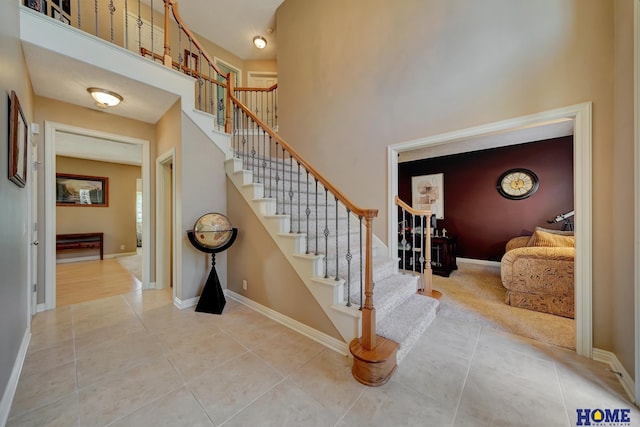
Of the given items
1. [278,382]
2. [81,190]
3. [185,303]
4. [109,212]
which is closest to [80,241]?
[109,212]

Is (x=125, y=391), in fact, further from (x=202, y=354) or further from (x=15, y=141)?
(x=15, y=141)

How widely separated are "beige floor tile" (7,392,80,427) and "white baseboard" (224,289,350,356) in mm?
1513

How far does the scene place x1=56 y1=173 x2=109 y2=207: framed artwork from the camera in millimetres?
5543

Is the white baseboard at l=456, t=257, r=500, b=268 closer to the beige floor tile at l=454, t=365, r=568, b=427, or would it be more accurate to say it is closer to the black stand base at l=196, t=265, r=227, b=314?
the beige floor tile at l=454, t=365, r=568, b=427

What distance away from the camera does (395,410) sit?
4.57ft

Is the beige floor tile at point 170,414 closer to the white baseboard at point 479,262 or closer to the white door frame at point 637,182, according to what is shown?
the white door frame at point 637,182

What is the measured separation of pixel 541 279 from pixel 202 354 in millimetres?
3740

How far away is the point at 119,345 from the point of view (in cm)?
204

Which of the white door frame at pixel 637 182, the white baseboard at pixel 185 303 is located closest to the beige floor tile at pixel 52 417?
the white baseboard at pixel 185 303

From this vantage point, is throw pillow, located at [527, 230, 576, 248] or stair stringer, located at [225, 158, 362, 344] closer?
stair stringer, located at [225, 158, 362, 344]

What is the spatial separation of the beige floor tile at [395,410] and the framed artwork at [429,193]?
200 inches

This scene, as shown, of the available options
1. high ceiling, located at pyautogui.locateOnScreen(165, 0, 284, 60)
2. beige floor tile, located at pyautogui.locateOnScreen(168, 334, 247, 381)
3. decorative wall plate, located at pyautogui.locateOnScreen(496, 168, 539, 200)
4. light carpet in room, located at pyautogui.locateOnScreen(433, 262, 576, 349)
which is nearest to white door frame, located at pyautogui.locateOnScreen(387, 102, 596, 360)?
light carpet in room, located at pyautogui.locateOnScreen(433, 262, 576, 349)

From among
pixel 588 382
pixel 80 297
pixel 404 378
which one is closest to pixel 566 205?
pixel 588 382

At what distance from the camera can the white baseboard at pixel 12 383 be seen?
4.21 ft
